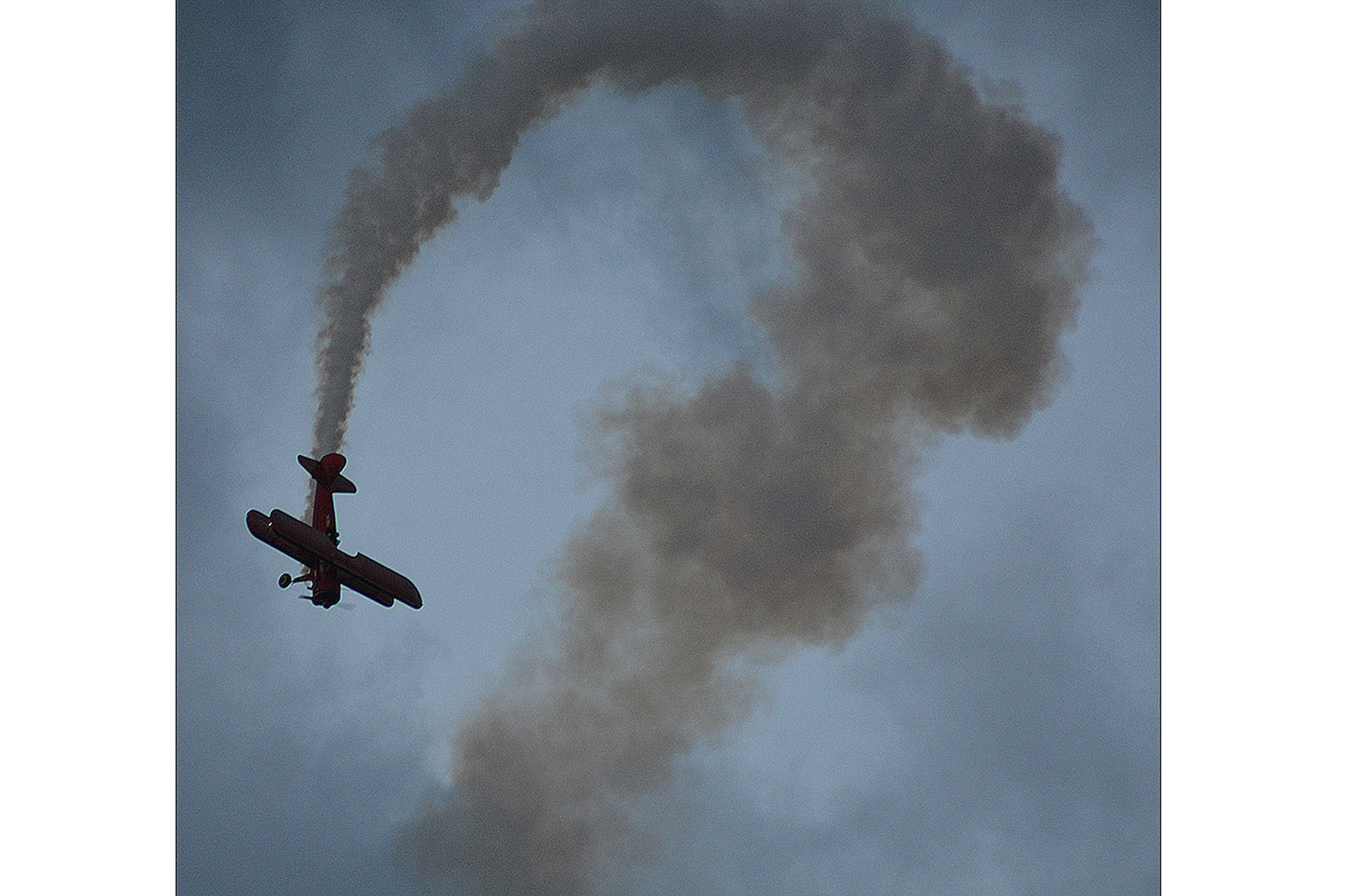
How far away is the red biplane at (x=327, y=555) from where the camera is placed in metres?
5.30

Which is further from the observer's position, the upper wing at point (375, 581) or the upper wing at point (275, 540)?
the upper wing at point (375, 581)

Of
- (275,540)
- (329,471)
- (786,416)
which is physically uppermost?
(786,416)

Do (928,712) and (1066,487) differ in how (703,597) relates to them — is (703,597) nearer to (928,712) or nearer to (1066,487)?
(928,712)

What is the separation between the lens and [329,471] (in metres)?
5.58

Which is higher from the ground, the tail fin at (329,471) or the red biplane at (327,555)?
the tail fin at (329,471)

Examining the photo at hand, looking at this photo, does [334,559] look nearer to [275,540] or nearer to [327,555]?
[327,555]

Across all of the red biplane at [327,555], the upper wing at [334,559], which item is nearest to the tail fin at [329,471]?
the red biplane at [327,555]

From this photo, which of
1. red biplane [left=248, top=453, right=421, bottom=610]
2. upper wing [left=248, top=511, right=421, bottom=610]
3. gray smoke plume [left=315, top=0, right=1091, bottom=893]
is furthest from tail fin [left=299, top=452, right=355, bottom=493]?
gray smoke plume [left=315, top=0, right=1091, bottom=893]

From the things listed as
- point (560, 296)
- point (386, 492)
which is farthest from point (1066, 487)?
point (386, 492)

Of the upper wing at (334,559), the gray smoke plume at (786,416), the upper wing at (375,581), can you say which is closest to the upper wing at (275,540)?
the upper wing at (334,559)

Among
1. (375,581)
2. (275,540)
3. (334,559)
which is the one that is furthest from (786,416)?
(275,540)

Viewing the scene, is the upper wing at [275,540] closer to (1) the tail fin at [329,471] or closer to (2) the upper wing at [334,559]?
(2) the upper wing at [334,559]

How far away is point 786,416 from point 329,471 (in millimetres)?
1816
